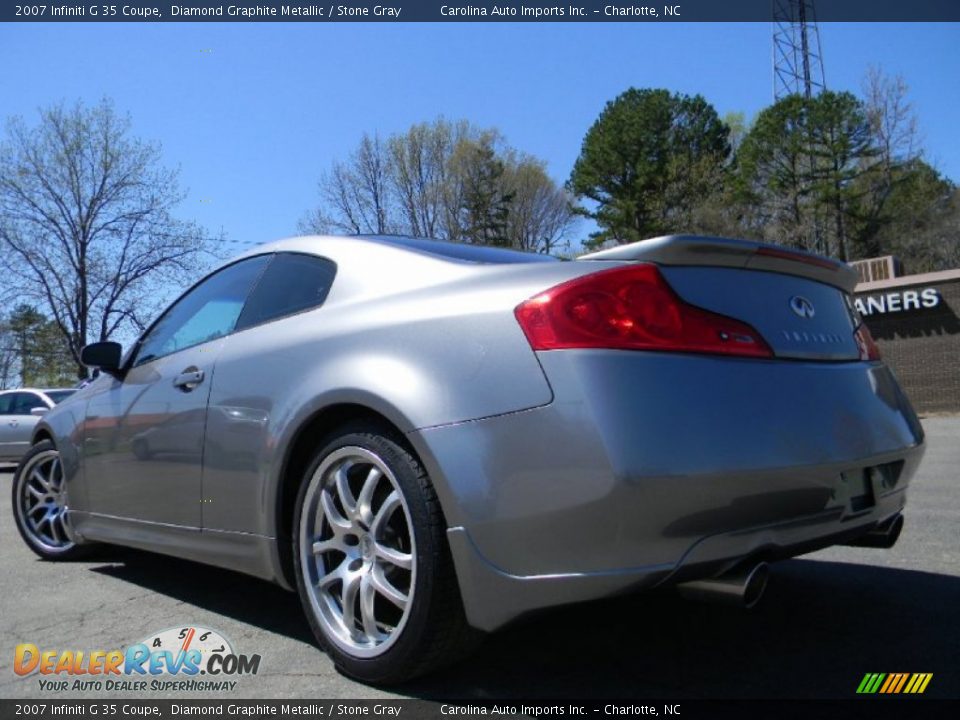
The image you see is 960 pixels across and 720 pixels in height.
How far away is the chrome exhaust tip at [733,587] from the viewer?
2.26m

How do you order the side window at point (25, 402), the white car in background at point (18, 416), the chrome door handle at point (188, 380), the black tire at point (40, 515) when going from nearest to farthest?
the chrome door handle at point (188, 380), the black tire at point (40, 515), the white car in background at point (18, 416), the side window at point (25, 402)

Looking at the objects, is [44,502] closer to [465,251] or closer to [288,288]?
[288,288]

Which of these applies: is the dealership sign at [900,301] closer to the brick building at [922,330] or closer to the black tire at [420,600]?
the brick building at [922,330]

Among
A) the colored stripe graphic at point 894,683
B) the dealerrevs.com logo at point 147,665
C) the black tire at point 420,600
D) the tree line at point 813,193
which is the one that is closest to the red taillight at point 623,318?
the black tire at point 420,600

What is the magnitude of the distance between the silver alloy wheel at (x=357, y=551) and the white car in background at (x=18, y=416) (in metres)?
13.4

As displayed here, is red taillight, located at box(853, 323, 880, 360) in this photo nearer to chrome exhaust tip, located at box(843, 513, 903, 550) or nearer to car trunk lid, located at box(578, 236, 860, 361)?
car trunk lid, located at box(578, 236, 860, 361)

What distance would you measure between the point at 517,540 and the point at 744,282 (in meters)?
1.07

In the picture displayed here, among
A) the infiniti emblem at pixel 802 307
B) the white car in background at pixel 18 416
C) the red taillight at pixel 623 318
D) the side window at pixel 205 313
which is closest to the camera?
the red taillight at pixel 623 318

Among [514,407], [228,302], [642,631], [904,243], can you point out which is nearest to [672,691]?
[642,631]

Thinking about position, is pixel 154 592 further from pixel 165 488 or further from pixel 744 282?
pixel 744 282

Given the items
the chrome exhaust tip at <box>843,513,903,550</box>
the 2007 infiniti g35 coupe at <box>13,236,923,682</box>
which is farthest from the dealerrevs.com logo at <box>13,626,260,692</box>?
the chrome exhaust tip at <box>843,513,903,550</box>

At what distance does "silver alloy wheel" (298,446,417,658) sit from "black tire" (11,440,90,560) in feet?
7.90

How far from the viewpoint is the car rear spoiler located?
2.50 m

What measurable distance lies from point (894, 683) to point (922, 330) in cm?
2427
